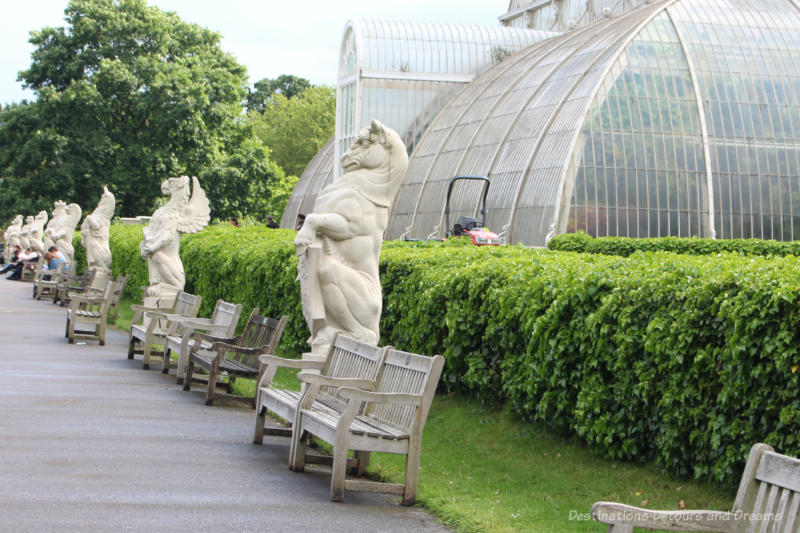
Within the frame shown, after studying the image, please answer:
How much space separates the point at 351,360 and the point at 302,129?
6763 centimetres

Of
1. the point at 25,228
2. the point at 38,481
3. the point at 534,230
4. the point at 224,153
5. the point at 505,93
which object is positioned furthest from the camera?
the point at 224,153

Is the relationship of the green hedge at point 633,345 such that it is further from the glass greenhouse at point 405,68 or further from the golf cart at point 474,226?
the glass greenhouse at point 405,68

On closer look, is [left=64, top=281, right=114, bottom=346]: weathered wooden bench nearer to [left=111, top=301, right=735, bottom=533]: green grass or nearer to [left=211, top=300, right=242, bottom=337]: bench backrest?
[left=211, top=300, right=242, bottom=337]: bench backrest

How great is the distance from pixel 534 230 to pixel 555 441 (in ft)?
61.7

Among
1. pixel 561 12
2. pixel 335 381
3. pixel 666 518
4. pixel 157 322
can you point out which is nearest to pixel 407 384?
pixel 335 381

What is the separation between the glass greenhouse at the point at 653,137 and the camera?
26891 millimetres

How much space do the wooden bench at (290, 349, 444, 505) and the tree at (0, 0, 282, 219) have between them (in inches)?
1598

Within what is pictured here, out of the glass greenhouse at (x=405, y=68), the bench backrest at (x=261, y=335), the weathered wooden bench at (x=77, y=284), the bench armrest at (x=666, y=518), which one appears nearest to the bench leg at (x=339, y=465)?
→ the bench armrest at (x=666, y=518)

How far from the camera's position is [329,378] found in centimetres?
726

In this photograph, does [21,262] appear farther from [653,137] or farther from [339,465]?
[339,465]

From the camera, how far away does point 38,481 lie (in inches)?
261

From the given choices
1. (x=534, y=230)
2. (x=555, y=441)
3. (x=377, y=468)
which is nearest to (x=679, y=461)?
(x=555, y=441)

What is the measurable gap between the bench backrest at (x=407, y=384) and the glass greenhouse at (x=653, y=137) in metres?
19.1

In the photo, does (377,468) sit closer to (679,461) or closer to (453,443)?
(453,443)
